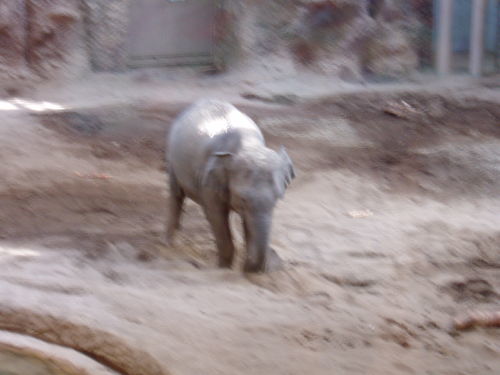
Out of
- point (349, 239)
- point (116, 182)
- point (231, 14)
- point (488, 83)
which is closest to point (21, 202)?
point (116, 182)

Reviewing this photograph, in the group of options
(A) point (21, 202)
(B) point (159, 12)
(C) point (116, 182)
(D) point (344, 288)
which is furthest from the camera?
(B) point (159, 12)

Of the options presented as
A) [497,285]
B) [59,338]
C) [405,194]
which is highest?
[59,338]

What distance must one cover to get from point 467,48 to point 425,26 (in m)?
0.65

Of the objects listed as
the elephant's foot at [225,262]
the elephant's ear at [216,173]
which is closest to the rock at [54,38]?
the elephant's foot at [225,262]

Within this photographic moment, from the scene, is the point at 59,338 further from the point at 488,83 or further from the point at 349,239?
the point at 488,83

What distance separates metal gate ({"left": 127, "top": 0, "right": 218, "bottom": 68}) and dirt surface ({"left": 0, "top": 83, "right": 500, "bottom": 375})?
74.0 inches

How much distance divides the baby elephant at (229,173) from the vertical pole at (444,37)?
6.07 meters

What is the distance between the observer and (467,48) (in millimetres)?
12070

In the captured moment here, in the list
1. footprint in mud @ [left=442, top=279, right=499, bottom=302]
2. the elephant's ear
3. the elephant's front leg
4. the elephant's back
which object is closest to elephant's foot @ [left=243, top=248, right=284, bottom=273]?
the elephant's front leg

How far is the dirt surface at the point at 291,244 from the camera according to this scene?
14.7 feet

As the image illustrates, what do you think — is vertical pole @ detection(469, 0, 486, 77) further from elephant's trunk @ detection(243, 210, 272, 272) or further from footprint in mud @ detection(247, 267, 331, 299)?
elephant's trunk @ detection(243, 210, 272, 272)

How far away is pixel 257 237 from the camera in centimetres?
561

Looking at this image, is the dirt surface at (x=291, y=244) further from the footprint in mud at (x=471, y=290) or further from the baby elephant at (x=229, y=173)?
the baby elephant at (x=229, y=173)

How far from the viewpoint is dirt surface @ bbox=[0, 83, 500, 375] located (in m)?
4.48
